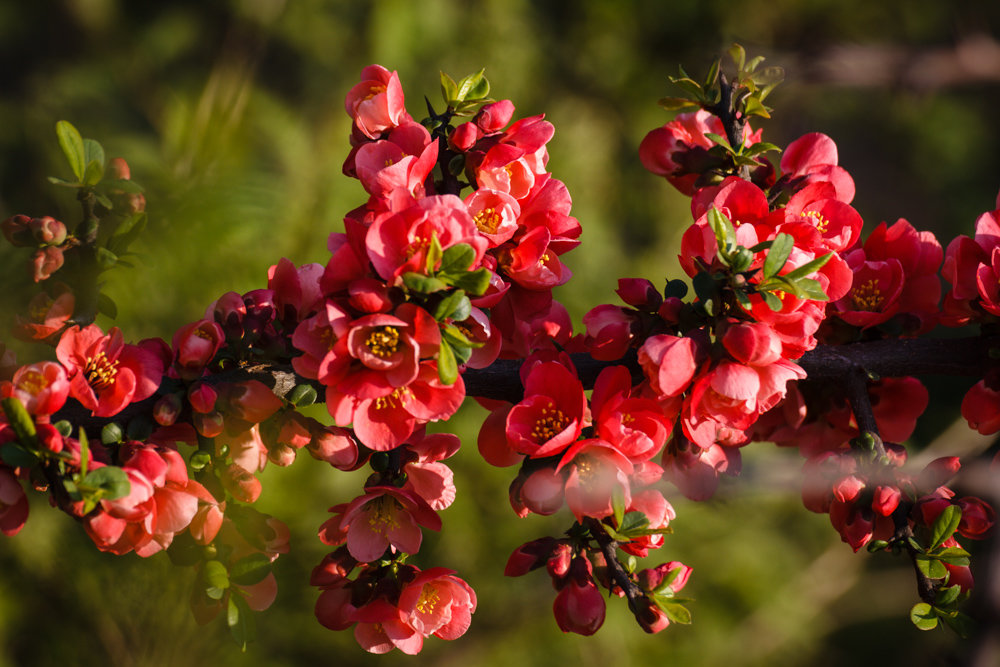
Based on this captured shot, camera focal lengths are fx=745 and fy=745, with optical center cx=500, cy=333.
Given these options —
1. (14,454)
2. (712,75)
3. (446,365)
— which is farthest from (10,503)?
(712,75)

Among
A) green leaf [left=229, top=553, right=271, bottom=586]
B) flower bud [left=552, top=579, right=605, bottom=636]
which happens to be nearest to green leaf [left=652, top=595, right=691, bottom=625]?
flower bud [left=552, top=579, right=605, bottom=636]

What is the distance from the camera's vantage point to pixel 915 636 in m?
1.96

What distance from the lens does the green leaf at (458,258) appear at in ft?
1.23

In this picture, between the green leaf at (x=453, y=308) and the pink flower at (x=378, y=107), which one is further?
the pink flower at (x=378, y=107)

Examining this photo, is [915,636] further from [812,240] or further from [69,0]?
[69,0]

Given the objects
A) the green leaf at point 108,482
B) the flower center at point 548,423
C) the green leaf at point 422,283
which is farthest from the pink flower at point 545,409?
the green leaf at point 108,482

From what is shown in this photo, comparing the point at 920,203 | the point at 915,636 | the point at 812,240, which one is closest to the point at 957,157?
the point at 920,203

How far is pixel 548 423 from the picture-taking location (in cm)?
45

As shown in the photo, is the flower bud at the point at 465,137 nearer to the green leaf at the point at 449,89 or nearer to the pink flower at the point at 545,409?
the green leaf at the point at 449,89

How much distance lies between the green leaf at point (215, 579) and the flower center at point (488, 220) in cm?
25

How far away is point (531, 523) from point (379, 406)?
3.23 feet

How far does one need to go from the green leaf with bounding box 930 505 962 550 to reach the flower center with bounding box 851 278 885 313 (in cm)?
15

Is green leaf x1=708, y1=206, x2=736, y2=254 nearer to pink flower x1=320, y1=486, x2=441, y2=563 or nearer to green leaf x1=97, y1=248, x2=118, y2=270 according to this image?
pink flower x1=320, y1=486, x2=441, y2=563

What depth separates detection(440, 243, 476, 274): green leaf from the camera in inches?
14.7
